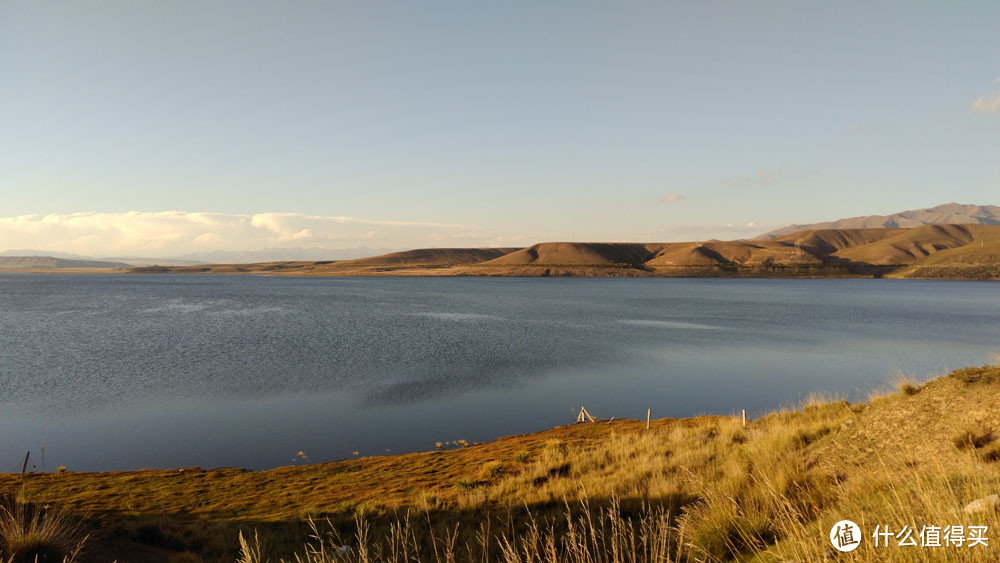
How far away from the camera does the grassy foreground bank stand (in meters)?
4.77

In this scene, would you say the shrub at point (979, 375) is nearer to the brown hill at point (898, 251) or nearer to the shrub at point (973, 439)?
the shrub at point (973, 439)

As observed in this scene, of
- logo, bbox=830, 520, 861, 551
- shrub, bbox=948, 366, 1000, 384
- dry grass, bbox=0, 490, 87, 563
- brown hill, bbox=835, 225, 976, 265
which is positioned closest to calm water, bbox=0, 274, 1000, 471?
dry grass, bbox=0, 490, 87, 563

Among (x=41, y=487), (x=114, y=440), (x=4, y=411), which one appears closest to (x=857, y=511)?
(x=41, y=487)

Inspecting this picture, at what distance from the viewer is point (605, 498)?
9.29m

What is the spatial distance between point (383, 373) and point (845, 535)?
92.9ft

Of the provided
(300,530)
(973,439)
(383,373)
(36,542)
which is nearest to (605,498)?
(973,439)

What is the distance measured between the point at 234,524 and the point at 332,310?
60.0 metres

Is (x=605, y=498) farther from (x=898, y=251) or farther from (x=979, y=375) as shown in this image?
(x=898, y=251)

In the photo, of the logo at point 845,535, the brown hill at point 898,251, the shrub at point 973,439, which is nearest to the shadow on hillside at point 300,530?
the logo at point 845,535

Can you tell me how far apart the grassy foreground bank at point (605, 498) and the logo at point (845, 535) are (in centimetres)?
7

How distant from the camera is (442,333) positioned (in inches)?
1816

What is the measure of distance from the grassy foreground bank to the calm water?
430 centimetres

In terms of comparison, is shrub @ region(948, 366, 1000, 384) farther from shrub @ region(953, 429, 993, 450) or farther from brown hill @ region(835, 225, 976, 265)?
brown hill @ region(835, 225, 976, 265)

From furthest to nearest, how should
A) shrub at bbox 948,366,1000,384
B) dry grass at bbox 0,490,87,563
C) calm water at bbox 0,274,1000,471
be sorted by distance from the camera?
calm water at bbox 0,274,1000,471, shrub at bbox 948,366,1000,384, dry grass at bbox 0,490,87,563
